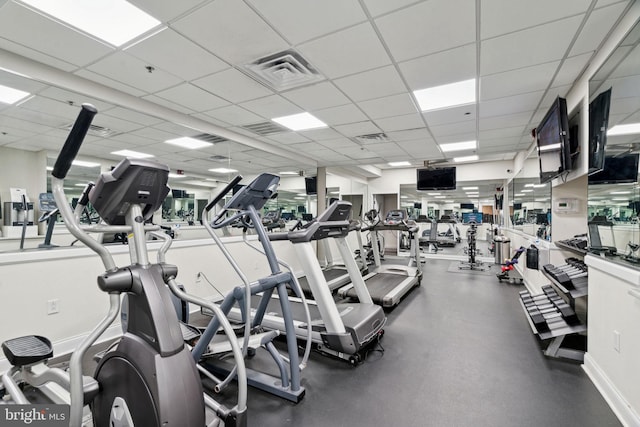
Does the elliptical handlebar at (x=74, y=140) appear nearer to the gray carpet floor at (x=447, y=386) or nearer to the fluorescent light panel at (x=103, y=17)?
the fluorescent light panel at (x=103, y=17)

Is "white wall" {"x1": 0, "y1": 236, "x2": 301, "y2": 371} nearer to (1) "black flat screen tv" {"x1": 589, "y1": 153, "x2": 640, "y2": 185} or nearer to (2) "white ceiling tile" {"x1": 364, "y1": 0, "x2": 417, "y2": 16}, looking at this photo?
(2) "white ceiling tile" {"x1": 364, "y1": 0, "x2": 417, "y2": 16}

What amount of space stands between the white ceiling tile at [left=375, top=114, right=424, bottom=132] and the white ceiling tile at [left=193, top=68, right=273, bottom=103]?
191 cm

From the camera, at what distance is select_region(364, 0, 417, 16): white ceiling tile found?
6.35 feet

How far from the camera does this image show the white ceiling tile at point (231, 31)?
2.01 m

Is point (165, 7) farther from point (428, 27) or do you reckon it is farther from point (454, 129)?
point (454, 129)

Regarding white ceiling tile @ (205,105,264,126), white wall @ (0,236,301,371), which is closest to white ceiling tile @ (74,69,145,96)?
white ceiling tile @ (205,105,264,126)

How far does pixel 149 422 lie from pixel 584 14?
356 centimetres

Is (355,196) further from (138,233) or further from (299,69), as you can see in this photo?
(138,233)

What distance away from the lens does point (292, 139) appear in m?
5.38

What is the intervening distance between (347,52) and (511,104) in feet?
8.31

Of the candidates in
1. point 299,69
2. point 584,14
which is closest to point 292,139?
point 299,69

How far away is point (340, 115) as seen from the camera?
414cm

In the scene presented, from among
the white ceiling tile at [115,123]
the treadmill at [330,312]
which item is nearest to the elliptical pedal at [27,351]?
the treadmill at [330,312]

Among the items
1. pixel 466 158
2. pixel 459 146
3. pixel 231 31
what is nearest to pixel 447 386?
pixel 231 31
